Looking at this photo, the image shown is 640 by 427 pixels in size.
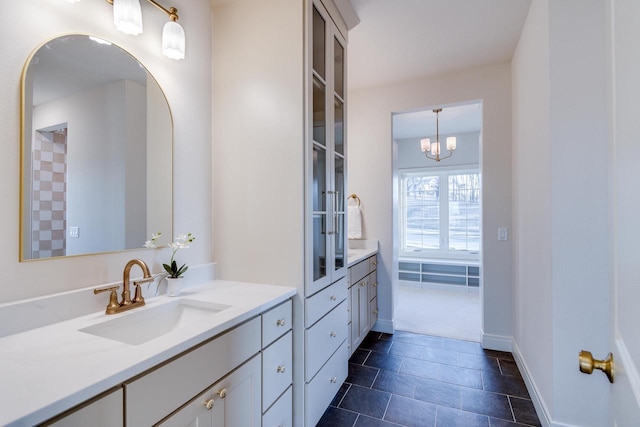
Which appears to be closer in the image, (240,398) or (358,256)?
(240,398)

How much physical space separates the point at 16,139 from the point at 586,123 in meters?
2.52

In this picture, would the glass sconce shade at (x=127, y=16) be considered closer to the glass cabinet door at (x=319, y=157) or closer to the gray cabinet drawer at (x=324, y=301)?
the glass cabinet door at (x=319, y=157)

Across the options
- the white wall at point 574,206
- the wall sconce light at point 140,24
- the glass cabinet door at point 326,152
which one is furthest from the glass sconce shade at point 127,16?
the white wall at point 574,206

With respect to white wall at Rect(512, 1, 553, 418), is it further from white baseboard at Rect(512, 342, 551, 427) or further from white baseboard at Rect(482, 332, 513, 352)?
white baseboard at Rect(482, 332, 513, 352)

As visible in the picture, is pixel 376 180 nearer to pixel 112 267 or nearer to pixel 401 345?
pixel 401 345

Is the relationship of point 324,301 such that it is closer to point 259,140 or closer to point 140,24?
point 259,140

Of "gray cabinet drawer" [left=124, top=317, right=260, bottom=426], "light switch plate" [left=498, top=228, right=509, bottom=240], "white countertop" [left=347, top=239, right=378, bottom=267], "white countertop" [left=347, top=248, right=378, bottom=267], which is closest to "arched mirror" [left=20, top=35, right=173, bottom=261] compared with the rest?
"gray cabinet drawer" [left=124, top=317, right=260, bottom=426]

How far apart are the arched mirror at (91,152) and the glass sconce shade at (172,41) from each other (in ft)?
0.51

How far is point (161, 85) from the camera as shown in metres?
1.57

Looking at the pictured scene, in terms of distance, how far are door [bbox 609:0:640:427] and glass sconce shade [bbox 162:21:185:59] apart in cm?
163

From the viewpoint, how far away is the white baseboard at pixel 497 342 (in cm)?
282

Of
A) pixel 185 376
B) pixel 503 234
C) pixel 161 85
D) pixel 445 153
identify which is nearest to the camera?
pixel 185 376

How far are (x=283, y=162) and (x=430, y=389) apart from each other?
1920 millimetres

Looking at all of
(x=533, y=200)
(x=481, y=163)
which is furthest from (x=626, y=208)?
(x=481, y=163)
